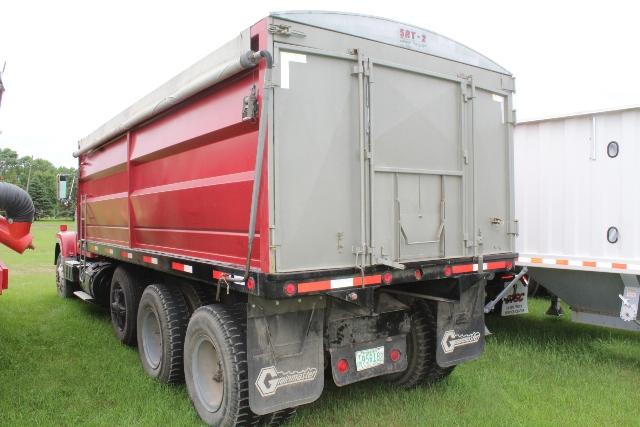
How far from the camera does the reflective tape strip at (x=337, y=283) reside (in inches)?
130

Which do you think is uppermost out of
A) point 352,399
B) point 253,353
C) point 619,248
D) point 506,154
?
point 506,154

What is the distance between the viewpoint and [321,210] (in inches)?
135

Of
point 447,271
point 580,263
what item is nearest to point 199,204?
point 447,271

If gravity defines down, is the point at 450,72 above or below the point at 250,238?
above

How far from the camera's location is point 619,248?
18.0 ft

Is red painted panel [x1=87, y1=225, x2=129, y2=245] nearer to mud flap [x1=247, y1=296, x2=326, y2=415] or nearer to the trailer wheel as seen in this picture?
mud flap [x1=247, y1=296, x2=326, y2=415]

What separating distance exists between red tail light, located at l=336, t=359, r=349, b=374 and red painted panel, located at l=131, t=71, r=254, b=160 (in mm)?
1892

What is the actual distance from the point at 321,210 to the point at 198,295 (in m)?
1.79

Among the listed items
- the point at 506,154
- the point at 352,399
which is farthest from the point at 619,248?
the point at 352,399

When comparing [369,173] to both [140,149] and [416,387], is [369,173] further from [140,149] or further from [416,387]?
[140,149]

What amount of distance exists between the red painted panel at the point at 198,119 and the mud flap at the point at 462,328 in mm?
2332

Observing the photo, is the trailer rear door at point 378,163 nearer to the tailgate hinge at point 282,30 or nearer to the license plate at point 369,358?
the tailgate hinge at point 282,30

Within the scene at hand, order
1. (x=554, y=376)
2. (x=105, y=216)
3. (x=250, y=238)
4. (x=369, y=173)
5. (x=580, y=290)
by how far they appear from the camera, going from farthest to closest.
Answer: (x=105, y=216) < (x=580, y=290) < (x=554, y=376) < (x=369, y=173) < (x=250, y=238)

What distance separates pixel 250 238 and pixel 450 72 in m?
2.15
